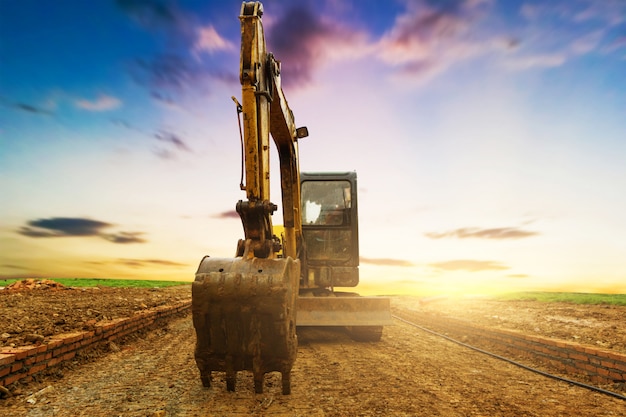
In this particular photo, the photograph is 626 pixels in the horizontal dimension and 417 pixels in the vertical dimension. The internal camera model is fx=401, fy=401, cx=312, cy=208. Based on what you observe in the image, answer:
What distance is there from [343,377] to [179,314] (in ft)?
25.2

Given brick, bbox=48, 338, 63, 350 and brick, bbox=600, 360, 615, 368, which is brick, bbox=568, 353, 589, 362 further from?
brick, bbox=48, 338, 63, 350

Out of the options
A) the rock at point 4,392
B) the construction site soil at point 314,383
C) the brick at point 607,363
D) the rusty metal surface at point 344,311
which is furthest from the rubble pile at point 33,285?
the brick at point 607,363

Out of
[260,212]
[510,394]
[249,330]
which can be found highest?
[260,212]

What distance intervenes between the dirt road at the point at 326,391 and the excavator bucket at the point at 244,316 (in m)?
0.41

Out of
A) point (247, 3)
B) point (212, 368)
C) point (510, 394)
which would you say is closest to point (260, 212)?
point (212, 368)

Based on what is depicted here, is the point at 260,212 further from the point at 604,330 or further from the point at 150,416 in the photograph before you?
the point at 604,330

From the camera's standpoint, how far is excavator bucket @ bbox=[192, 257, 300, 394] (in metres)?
3.83

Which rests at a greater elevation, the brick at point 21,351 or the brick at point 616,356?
the brick at point 21,351

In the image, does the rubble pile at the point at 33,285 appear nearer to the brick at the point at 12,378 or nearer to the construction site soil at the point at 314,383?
the construction site soil at the point at 314,383

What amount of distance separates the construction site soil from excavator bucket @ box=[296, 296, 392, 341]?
409mm

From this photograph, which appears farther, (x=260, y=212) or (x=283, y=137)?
(x=283, y=137)

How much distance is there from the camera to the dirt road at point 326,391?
384cm

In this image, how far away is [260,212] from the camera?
14.4ft

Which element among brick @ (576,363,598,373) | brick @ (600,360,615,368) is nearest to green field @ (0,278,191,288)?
brick @ (576,363,598,373)
